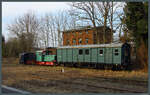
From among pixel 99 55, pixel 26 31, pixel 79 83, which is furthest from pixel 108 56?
pixel 26 31

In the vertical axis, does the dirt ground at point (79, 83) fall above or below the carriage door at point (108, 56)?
below

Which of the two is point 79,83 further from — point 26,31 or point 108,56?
point 26,31

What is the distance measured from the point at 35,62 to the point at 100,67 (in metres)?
14.7

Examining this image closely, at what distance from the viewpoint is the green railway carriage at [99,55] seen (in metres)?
18.1

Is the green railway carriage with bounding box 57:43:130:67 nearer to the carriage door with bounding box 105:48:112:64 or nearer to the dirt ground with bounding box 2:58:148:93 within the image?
the carriage door with bounding box 105:48:112:64

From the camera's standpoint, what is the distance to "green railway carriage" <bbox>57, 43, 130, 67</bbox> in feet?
59.5

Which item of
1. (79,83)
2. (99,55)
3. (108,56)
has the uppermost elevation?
(99,55)

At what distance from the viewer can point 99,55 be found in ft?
64.0

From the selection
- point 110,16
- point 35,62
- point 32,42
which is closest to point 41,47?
point 32,42

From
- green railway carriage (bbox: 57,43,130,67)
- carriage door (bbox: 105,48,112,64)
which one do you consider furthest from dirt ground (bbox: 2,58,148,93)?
carriage door (bbox: 105,48,112,64)

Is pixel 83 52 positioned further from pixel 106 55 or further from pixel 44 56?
pixel 44 56

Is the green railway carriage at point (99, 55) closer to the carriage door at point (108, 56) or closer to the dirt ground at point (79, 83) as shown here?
the carriage door at point (108, 56)

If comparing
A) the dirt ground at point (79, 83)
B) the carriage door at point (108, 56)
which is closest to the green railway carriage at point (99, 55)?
the carriage door at point (108, 56)

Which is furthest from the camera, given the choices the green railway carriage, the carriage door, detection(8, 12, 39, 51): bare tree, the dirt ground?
detection(8, 12, 39, 51): bare tree
